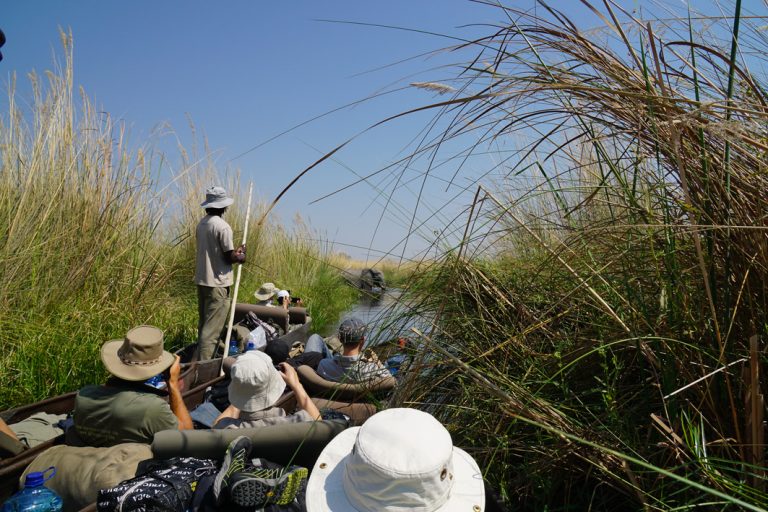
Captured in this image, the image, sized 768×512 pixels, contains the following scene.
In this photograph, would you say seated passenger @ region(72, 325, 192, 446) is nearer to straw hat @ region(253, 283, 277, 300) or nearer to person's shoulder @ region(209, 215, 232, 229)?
person's shoulder @ region(209, 215, 232, 229)

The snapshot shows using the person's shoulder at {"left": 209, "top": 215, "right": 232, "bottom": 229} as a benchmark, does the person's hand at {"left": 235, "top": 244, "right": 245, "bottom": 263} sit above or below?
below

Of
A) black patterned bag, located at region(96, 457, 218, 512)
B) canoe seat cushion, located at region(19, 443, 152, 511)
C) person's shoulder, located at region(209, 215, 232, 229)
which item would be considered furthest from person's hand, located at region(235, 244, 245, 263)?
black patterned bag, located at region(96, 457, 218, 512)

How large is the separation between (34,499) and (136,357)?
80 centimetres

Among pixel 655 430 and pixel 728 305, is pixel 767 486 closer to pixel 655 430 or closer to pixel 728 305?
pixel 655 430

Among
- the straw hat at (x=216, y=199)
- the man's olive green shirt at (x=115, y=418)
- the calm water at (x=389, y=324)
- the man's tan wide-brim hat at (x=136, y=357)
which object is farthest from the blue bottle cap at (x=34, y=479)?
the straw hat at (x=216, y=199)

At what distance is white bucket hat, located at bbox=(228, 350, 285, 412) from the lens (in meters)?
3.00

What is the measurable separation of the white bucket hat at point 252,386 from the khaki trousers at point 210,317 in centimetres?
338

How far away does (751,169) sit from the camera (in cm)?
142

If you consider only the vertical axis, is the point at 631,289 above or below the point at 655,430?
above

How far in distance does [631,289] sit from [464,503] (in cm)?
75

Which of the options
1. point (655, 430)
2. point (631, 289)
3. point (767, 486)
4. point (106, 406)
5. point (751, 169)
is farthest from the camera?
point (106, 406)

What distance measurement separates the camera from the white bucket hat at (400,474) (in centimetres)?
131

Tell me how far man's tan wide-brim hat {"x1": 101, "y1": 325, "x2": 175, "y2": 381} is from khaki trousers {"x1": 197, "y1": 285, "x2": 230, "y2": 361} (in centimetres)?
323

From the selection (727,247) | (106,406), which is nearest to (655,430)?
(727,247)
